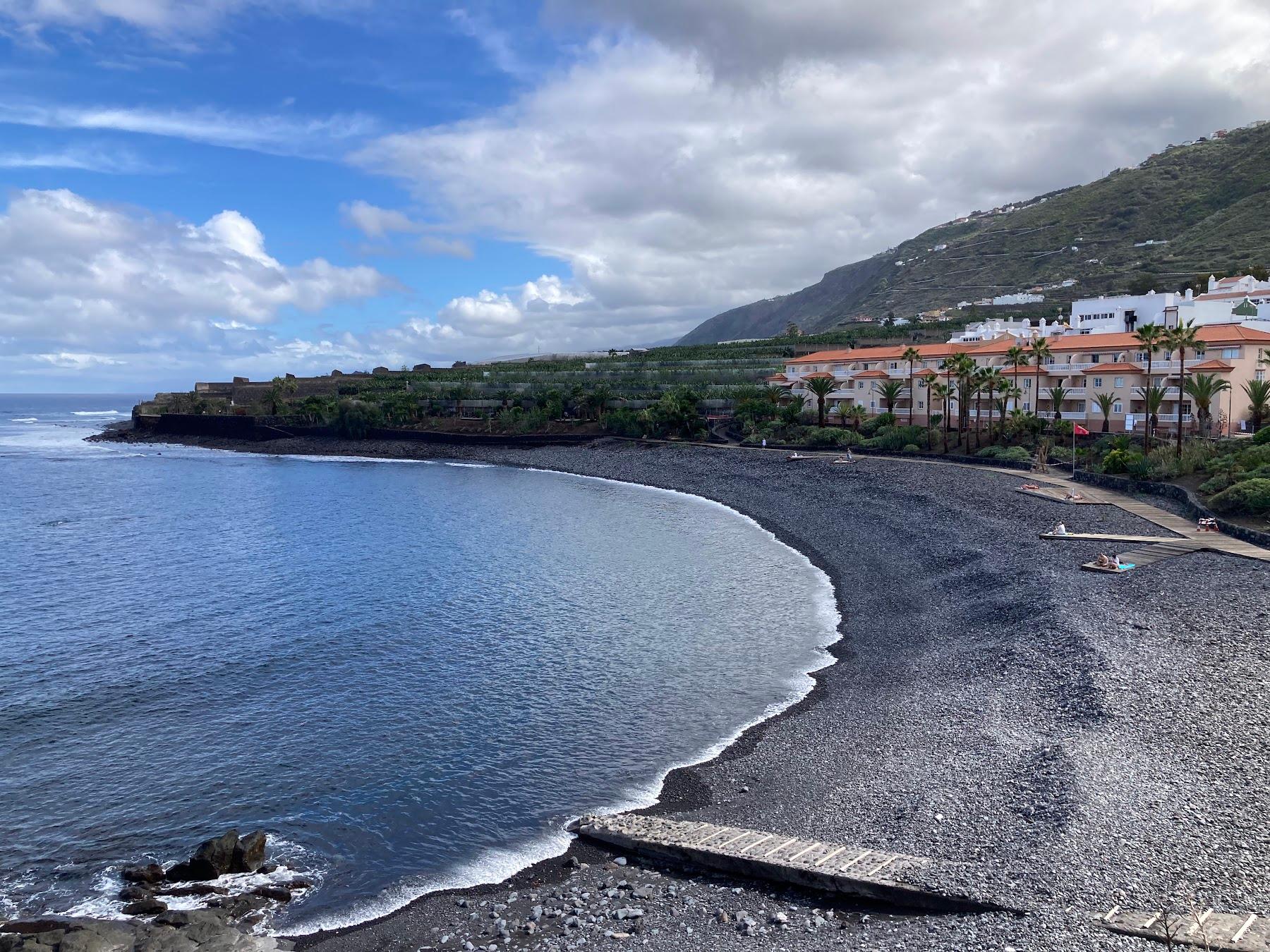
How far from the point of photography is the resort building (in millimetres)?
53312

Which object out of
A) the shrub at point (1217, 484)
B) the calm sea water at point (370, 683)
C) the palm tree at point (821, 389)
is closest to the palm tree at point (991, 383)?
the palm tree at point (821, 389)

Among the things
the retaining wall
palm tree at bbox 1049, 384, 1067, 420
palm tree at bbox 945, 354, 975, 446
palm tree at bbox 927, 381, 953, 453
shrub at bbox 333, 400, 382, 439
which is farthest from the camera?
shrub at bbox 333, 400, 382, 439

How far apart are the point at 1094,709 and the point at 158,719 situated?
25.3m

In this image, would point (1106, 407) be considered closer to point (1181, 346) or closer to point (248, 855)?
point (1181, 346)

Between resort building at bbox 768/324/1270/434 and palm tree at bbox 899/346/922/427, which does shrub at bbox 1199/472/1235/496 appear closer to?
resort building at bbox 768/324/1270/434

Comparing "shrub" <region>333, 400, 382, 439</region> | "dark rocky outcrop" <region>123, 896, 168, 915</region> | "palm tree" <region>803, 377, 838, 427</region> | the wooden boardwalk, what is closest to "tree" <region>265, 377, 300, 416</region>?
"shrub" <region>333, 400, 382, 439</region>

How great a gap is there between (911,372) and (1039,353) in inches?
521

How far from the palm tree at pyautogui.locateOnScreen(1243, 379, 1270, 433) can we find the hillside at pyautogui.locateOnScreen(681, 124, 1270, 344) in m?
54.2

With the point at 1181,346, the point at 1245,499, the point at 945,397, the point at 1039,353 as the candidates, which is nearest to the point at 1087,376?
the point at 1039,353

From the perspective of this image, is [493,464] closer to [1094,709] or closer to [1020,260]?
[1094,709]

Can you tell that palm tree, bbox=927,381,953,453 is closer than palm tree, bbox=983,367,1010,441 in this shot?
No

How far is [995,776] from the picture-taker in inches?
723

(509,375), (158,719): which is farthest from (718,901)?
(509,375)

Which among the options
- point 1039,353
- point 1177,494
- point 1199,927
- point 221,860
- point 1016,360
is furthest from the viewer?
point 1016,360
